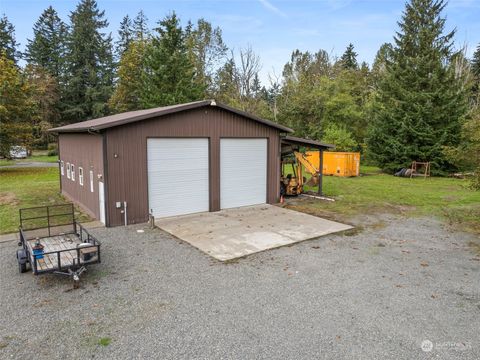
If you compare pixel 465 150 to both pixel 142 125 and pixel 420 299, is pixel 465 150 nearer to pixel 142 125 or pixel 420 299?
pixel 420 299

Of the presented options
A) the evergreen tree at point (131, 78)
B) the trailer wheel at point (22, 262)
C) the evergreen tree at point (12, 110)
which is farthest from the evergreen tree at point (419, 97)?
the evergreen tree at point (12, 110)

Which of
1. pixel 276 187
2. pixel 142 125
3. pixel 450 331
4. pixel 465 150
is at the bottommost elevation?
pixel 450 331

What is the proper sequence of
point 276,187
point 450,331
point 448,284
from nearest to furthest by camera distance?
point 450,331
point 448,284
point 276,187

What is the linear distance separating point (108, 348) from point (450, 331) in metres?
4.29

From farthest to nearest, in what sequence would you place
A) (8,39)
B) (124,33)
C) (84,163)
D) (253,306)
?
(124,33), (8,39), (84,163), (253,306)

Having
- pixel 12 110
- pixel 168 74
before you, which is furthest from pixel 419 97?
pixel 12 110

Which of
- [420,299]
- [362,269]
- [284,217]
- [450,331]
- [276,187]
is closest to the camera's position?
[450,331]

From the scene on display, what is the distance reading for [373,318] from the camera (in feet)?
→ 15.2

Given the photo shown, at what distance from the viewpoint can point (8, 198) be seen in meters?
13.3

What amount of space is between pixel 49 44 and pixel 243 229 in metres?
47.4

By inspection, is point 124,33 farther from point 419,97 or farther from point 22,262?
point 22,262

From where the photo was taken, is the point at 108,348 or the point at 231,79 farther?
the point at 231,79

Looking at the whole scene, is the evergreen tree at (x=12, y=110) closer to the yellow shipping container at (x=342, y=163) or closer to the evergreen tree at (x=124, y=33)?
the yellow shipping container at (x=342, y=163)

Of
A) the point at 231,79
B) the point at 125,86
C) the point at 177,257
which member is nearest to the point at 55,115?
the point at 125,86
